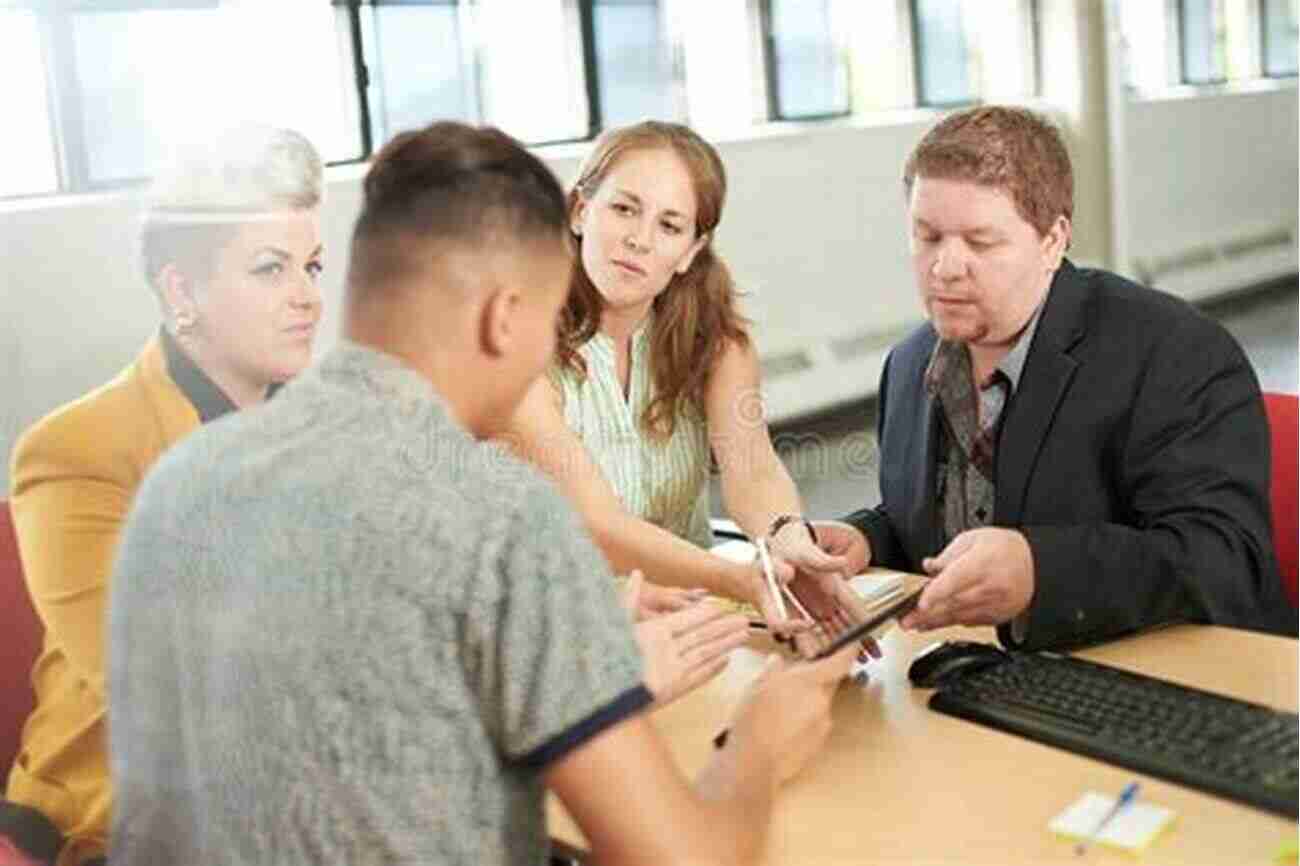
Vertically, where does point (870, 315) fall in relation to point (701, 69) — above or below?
below

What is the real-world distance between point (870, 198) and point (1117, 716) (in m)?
1.00

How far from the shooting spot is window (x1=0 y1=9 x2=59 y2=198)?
0.94 metres

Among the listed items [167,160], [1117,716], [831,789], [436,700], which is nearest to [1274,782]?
[1117,716]

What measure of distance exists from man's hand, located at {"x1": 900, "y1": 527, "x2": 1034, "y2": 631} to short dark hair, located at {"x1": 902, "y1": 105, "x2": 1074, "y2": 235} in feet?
1.34

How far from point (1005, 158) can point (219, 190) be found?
91cm

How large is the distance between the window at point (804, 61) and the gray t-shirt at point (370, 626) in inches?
37.7

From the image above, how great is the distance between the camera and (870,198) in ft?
6.41

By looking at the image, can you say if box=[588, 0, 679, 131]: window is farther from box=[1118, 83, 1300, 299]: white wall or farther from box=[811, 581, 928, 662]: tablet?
box=[1118, 83, 1300, 299]: white wall

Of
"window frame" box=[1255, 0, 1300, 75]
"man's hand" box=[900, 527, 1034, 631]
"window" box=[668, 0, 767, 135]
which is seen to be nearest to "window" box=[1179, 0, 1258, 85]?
"window frame" box=[1255, 0, 1300, 75]

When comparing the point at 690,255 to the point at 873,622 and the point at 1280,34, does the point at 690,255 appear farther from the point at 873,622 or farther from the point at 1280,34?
the point at 1280,34

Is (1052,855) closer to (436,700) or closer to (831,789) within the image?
(831,789)

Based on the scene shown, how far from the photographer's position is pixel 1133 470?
4.99ft

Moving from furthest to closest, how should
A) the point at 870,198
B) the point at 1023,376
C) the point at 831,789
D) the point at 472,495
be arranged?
the point at 870,198 → the point at 1023,376 → the point at 831,789 → the point at 472,495

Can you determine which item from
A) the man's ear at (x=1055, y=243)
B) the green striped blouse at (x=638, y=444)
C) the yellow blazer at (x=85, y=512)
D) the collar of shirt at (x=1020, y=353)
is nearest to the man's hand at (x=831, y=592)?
the green striped blouse at (x=638, y=444)
